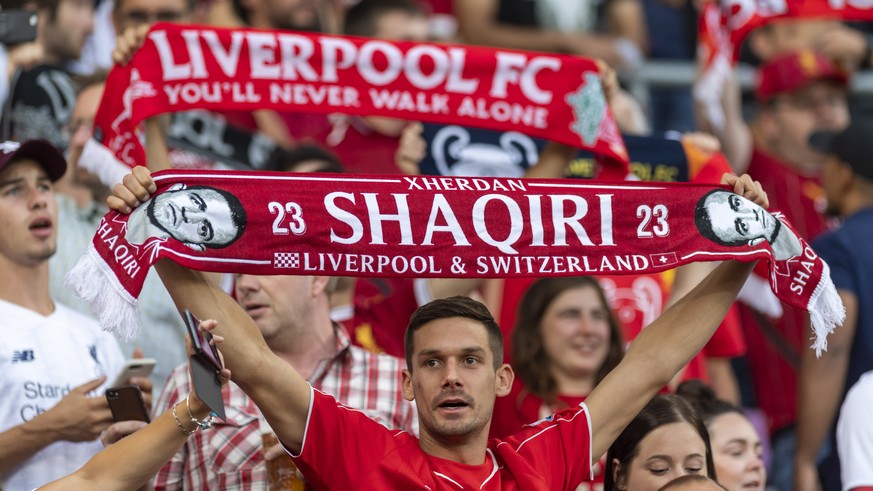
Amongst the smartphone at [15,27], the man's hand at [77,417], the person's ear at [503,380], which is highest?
the smartphone at [15,27]

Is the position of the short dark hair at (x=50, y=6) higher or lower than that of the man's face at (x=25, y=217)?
higher

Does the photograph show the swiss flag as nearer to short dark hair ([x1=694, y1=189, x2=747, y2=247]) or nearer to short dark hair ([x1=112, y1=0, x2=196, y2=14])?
short dark hair ([x1=694, y1=189, x2=747, y2=247])

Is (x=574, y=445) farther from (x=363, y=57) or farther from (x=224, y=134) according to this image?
(x=224, y=134)

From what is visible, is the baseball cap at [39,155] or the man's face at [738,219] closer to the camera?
the man's face at [738,219]

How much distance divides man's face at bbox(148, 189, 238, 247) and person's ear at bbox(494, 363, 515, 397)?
92 cm

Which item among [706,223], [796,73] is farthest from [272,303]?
[796,73]

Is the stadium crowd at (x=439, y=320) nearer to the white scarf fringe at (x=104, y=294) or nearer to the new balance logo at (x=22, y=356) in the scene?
the new balance logo at (x=22, y=356)

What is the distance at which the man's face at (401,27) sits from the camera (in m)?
7.72

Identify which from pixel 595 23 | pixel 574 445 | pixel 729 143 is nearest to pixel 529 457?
pixel 574 445

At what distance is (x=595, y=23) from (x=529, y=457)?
5419mm

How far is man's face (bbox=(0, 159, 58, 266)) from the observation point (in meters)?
5.27

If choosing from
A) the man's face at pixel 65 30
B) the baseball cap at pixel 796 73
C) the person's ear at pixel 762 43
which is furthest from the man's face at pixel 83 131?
the person's ear at pixel 762 43

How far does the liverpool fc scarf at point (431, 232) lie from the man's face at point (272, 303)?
81cm

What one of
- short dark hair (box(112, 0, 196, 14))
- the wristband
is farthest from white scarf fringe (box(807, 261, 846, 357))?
the wristband
